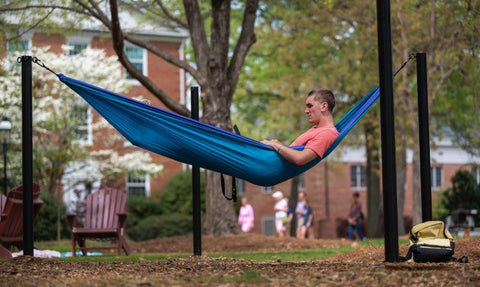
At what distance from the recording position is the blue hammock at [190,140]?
712 cm

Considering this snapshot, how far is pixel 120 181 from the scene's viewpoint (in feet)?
92.2

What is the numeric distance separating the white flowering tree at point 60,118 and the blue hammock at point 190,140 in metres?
15.2

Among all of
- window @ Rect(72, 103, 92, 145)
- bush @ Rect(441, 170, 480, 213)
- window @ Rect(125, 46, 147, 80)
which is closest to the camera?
window @ Rect(72, 103, 92, 145)

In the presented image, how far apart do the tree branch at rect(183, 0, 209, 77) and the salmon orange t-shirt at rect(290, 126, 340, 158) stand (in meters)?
8.73

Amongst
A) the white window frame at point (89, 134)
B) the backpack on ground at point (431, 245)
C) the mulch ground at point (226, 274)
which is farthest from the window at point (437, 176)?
the backpack on ground at point (431, 245)

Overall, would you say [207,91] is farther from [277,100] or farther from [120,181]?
[120,181]

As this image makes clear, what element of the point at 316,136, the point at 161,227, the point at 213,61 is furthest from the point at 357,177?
the point at 316,136

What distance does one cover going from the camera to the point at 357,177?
39.6m

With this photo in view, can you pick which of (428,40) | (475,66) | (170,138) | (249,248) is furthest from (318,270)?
(428,40)

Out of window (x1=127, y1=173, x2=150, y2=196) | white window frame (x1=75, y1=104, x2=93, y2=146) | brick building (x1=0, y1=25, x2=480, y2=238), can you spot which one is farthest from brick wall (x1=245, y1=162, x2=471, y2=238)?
white window frame (x1=75, y1=104, x2=93, y2=146)

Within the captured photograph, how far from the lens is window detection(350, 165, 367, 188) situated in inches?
1550

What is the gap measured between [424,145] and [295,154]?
1.79 metres

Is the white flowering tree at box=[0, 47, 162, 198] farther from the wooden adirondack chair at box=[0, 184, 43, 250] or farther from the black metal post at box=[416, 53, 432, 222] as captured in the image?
the black metal post at box=[416, 53, 432, 222]

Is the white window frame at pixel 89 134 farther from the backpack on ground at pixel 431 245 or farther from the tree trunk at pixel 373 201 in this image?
the backpack on ground at pixel 431 245
